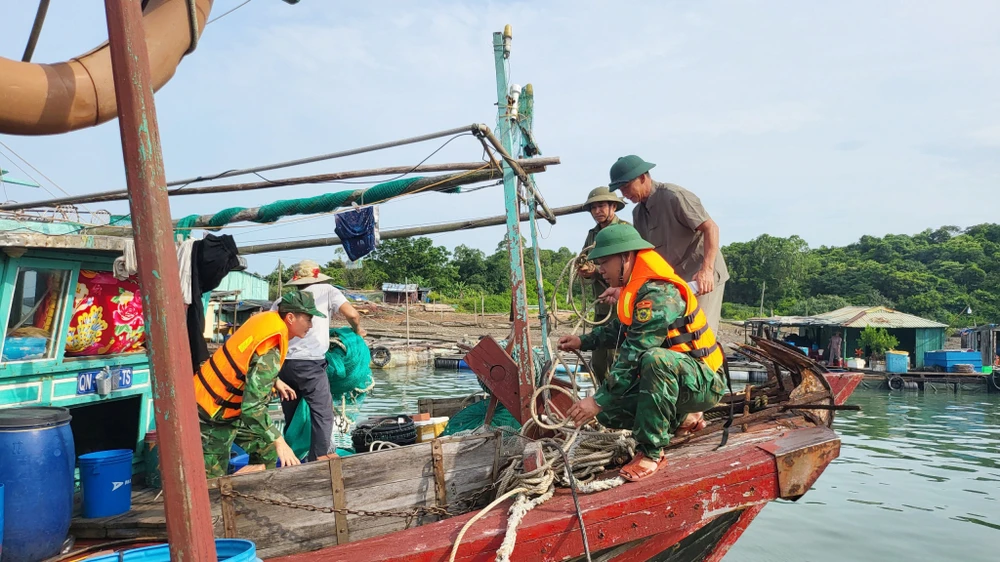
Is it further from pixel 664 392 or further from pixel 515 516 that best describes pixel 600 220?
pixel 515 516

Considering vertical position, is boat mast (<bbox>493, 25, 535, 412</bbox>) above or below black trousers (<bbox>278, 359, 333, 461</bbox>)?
above

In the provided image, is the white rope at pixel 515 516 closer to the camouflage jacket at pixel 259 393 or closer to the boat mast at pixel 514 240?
the boat mast at pixel 514 240

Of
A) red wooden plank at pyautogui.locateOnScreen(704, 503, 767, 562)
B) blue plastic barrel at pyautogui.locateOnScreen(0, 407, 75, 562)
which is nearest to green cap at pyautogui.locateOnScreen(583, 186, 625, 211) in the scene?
red wooden plank at pyautogui.locateOnScreen(704, 503, 767, 562)

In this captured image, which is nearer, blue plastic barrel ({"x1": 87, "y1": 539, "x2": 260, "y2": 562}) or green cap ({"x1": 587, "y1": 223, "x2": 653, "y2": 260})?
blue plastic barrel ({"x1": 87, "y1": 539, "x2": 260, "y2": 562})

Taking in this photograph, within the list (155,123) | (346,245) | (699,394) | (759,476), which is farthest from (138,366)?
(759,476)

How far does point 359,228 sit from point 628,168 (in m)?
3.34

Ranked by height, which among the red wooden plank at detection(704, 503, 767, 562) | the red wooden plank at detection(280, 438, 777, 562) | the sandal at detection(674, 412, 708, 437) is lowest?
the red wooden plank at detection(704, 503, 767, 562)

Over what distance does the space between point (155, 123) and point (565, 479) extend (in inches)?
106

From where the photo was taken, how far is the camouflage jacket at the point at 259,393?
3895mm

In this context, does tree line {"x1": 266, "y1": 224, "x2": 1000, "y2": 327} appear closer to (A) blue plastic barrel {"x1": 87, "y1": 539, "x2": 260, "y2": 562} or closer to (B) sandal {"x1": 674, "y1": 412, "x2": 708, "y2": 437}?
(B) sandal {"x1": 674, "y1": 412, "x2": 708, "y2": 437}

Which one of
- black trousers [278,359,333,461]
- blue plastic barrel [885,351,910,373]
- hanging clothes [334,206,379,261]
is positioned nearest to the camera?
black trousers [278,359,333,461]

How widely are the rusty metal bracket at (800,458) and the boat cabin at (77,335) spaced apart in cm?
402

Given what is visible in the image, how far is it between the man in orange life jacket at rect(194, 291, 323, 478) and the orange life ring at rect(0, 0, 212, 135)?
6.39 ft

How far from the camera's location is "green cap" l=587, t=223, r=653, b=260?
11.4ft
